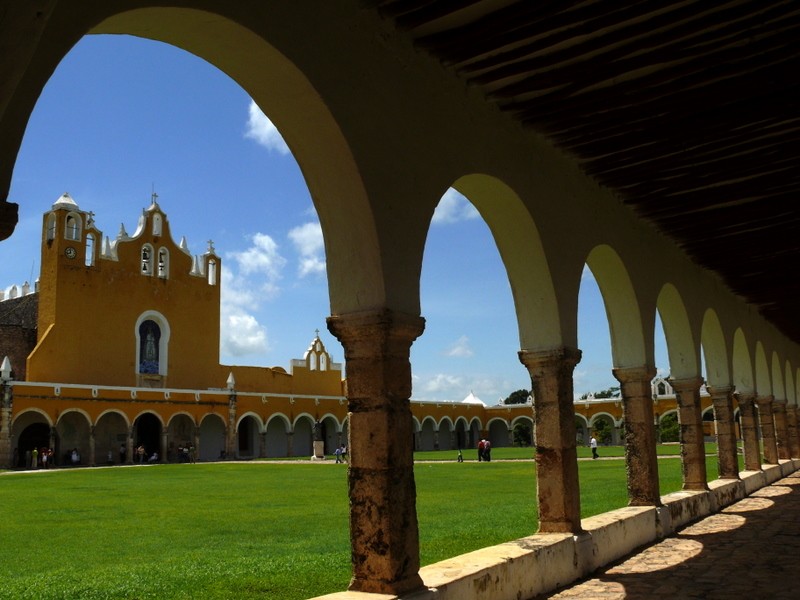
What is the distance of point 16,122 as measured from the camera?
2.45 m

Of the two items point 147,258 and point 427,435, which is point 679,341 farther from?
point 427,435

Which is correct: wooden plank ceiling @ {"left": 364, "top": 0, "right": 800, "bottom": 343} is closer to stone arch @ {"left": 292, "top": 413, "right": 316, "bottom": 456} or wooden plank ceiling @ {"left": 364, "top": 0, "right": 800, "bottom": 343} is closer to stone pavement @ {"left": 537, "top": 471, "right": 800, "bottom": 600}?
stone pavement @ {"left": 537, "top": 471, "right": 800, "bottom": 600}

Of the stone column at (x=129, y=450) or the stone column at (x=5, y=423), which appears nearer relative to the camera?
the stone column at (x=5, y=423)

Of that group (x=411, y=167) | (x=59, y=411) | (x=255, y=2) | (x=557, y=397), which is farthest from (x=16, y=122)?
(x=59, y=411)

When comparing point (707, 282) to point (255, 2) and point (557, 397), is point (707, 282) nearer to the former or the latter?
point (557, 397)

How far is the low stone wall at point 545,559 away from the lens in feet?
14.9

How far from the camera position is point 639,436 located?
8445mm

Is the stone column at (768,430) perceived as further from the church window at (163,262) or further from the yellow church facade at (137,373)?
the church window at (163,262)

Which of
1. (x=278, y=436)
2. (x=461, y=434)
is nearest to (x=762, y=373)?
(x=278, y=436)

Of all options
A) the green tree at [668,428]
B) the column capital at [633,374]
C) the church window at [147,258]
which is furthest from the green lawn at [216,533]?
the green tree at [668,428]

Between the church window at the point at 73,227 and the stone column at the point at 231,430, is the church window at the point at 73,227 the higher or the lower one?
the higher one

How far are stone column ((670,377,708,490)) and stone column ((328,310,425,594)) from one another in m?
7.13

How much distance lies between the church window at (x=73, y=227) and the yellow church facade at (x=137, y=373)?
0.23 feet

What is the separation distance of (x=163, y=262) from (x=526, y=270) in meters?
37.6
